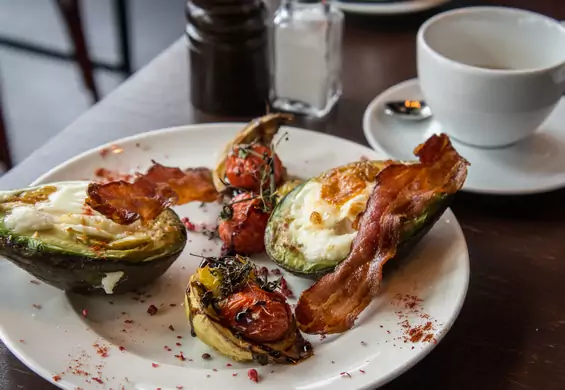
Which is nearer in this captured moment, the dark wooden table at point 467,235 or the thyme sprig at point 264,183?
the dark wooden table at point 467,235

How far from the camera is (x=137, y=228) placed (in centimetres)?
67

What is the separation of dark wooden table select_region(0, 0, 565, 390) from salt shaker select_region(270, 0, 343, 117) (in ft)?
0.13

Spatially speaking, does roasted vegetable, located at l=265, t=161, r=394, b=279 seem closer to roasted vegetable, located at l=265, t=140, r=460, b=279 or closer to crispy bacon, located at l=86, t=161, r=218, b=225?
roasted vegetable, located at l=265, t=140, r=460, b=279

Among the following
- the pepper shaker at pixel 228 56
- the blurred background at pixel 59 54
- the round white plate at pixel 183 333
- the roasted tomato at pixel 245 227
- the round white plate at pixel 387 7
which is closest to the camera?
the round white plate at pixel 183 333

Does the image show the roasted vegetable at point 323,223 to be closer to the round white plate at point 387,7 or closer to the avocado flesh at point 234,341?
the avocado flesh at point 234,341

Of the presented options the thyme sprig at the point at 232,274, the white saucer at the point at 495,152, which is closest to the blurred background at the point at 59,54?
Result: the white saucer at the point at 495,152

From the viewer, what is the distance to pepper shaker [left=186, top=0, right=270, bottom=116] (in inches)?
37.4

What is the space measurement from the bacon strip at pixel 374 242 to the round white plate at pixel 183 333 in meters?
0.02

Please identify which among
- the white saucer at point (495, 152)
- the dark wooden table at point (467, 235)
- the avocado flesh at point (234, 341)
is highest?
the avocado flesh at point (234, 341)

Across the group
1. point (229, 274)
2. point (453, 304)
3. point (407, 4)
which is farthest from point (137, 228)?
point (407, 4)

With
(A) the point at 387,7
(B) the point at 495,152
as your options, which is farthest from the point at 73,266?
(A) the point at 387,7

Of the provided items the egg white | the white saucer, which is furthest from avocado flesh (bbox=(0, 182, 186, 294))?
the white saucer

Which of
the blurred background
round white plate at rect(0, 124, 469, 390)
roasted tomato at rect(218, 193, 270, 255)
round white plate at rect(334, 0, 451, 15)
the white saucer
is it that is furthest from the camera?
the blurred background

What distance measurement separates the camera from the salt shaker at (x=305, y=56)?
0.98m
